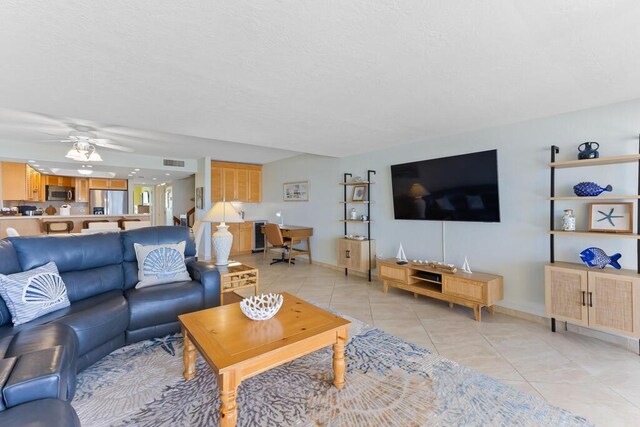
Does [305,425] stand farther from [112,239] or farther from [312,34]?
[112,239]

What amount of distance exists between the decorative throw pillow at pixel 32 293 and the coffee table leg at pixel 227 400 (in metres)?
1.55

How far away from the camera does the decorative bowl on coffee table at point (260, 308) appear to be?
1906 millimetres

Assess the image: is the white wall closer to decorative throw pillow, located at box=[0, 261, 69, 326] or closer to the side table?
the side table

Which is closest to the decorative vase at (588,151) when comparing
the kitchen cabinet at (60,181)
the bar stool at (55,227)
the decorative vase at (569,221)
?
the decorative vase at (569,221)

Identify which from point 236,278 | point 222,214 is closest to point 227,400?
point 236,278

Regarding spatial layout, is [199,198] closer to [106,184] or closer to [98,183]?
[106,184]

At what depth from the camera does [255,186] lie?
23.8 ft

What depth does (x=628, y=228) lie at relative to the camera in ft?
8.05

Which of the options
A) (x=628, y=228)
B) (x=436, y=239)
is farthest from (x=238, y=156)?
(x=628, y=228)

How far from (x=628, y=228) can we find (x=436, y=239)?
182 centimetres

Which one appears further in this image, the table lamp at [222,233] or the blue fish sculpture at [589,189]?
the table lamp at [222,233]

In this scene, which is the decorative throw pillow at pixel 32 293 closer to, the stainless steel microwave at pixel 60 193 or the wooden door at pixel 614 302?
the wooden door at pixel 614 302

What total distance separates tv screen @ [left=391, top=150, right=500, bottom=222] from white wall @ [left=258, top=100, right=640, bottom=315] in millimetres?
155

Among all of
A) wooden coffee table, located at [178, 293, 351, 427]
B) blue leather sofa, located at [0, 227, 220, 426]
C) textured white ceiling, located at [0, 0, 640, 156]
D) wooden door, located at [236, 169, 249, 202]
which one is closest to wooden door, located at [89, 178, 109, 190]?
wooden door, located at [236, 169, 249, 202]
